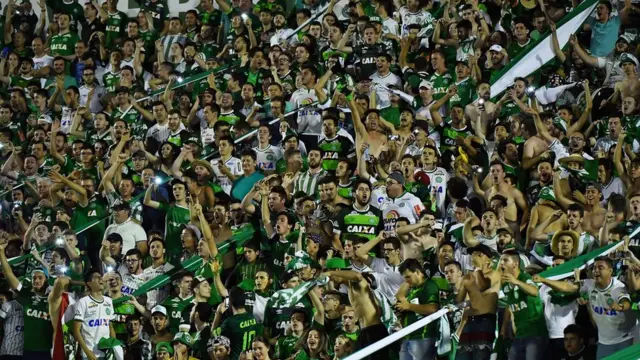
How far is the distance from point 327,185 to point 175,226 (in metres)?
1.92

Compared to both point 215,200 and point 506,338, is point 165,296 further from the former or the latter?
point 506,338

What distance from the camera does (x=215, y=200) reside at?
654 inches

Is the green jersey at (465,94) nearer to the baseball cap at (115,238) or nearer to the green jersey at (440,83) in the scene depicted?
the green jersey at (440,83)

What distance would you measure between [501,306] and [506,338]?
27 cm

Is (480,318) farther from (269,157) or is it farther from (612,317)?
(269,157)

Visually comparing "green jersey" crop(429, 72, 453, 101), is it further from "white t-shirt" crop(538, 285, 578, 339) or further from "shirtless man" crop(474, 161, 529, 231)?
"white t-shirt" crop(538, 285, 578, 339)

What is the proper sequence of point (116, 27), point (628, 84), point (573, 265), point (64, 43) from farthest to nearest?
point (116, 27)
point (64, 43)
point (628, 84)
point (573, 265)

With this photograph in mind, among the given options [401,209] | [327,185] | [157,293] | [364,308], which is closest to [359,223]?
[401,209]

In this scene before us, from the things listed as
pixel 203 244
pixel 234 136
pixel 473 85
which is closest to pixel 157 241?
pixel 203 244

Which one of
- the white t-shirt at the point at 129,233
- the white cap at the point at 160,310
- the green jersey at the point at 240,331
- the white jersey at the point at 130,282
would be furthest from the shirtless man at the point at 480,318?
the white t-shirt at the point at 129,233

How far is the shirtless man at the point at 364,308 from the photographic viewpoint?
43.8 feet

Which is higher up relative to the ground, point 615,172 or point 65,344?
point 615,172

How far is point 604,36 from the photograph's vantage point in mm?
17578

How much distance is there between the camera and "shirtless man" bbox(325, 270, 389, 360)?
1335 cm
